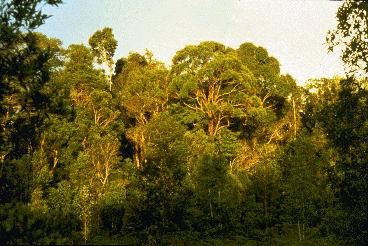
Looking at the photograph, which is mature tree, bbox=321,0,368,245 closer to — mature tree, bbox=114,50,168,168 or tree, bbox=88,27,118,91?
mature tree, bbox=114,50,168,168

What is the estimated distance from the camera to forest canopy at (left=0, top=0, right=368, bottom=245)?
859 centimetres

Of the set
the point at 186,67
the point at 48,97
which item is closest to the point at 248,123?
the point at 186,67

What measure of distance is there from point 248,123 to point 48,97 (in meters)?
35.7

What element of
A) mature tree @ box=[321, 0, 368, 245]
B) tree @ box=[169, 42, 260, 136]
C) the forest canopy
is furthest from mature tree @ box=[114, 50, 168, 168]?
mature tree @ box=[321, 0, 368, 245]

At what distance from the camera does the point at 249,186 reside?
27.9 metres

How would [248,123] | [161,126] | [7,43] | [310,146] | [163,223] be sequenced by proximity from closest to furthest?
[7,43] < [163,223] < [310,146] < [161,126] < [248,123]

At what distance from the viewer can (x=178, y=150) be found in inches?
559

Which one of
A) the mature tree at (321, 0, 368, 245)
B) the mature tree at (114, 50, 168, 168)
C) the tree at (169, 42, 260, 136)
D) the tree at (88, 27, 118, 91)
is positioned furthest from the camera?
the tree at (88, 27, 118, 91)

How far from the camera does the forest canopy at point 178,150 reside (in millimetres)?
8594

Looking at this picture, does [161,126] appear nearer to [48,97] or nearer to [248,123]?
[248,123]

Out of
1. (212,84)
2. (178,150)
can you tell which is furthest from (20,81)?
(212,84)

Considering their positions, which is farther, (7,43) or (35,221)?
(7,43)

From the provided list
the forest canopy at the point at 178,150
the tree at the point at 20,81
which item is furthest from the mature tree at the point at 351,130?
the tree at the point at 20,81

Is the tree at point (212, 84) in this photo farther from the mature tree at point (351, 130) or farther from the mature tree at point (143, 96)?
the mature tree at point (351, 130)
